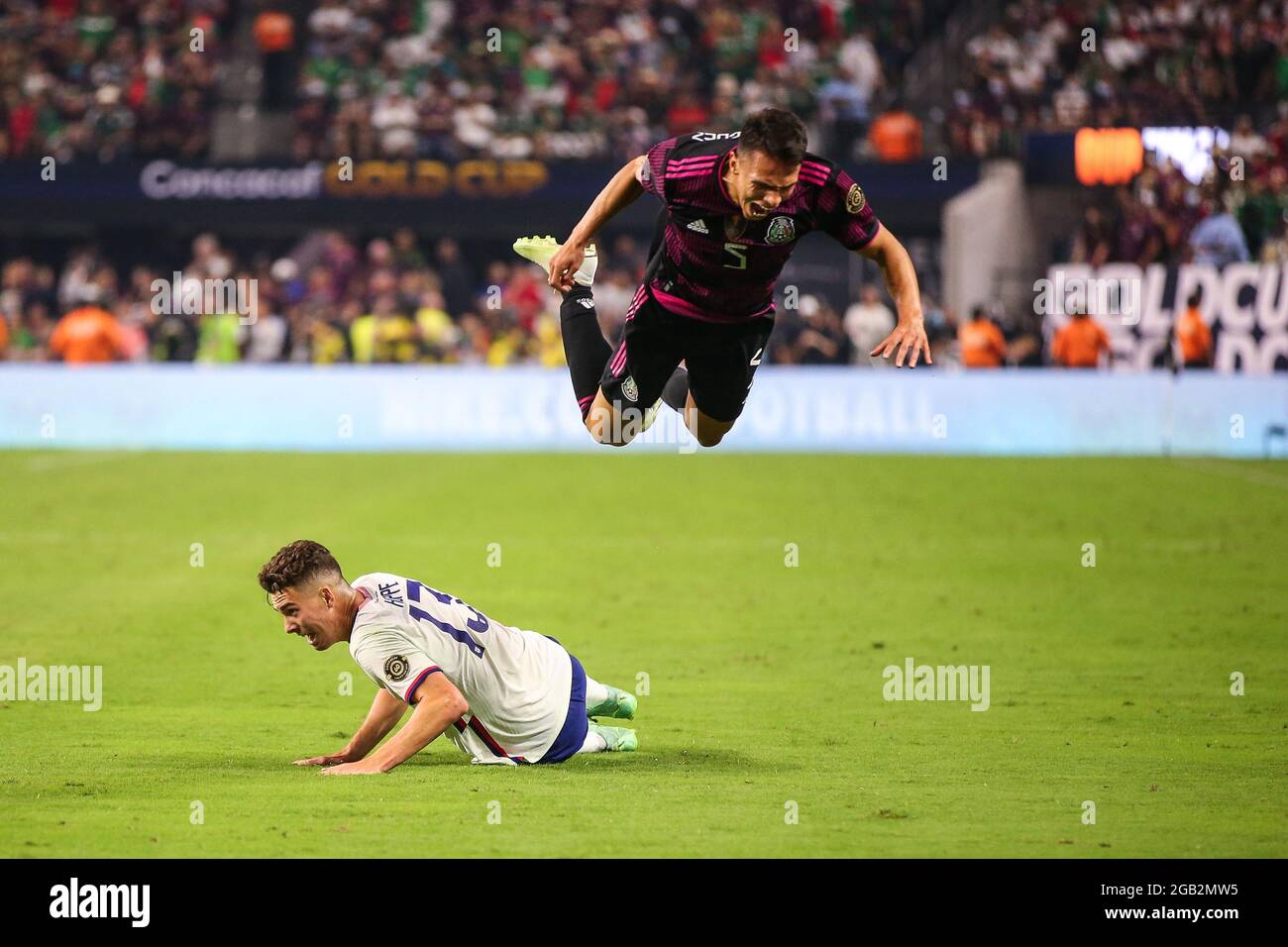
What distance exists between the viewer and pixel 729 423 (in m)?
9.60

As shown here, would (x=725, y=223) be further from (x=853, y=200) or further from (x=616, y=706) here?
(x=616, y=706)

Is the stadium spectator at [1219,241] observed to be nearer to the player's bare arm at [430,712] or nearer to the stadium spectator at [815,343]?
the stadium spectator at [815,343]

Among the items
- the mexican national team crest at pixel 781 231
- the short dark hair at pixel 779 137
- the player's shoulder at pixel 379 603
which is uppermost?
the short dark hair at pixel 779 137

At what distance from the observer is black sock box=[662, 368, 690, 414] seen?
9695 mm

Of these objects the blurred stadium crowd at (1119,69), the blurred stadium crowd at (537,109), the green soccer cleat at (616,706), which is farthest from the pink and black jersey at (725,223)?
the blurred stadium crowd at (1119,69)

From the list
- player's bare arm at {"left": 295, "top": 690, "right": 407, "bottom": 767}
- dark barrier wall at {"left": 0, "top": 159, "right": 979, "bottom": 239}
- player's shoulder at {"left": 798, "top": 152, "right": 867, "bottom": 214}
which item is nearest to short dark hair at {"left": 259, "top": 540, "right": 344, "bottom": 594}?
player's bare arm at {"left": 295, "top": 690, "right": 407, "bottom": 767}

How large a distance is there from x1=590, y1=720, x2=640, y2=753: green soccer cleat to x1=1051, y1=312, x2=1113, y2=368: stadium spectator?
59.1 ft

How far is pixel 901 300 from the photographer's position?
7742 mm

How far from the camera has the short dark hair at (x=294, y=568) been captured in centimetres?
710

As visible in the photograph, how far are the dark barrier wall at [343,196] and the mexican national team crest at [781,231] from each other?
22192 mm

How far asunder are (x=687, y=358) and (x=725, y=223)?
1.27 metres

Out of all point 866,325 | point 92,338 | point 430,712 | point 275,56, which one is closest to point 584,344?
point 430,712

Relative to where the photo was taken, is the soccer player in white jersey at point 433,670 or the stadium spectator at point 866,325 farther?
the stadium spectator at point 866,325

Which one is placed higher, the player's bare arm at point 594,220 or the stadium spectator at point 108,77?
the stadium spectator at point 108,77
